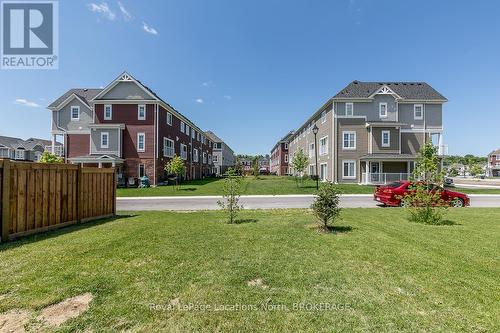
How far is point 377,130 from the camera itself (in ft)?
92.1

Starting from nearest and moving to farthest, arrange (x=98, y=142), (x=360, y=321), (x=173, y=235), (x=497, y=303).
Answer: (x=360, y=321)
(x=497, y=303)
(x=173, y=235)
(x=98, y=142)

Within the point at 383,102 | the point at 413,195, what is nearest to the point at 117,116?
the point at 413,195

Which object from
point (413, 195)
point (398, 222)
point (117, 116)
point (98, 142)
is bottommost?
point (398, 222)

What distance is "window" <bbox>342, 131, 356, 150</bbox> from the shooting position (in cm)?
2825

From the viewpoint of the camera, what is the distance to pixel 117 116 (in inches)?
1088

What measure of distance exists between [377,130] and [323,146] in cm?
686

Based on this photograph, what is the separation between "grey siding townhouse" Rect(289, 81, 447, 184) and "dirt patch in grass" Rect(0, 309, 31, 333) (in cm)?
2801

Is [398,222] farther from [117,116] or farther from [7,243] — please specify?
A: [117,116]

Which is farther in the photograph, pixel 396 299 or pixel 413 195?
pixel 413 195

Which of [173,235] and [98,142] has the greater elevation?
[98,142]

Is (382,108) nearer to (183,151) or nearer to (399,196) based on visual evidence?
(399,196)

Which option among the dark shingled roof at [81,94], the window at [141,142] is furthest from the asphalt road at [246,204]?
the dark shingled roof at [81,94]

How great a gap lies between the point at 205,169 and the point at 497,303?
166 feet

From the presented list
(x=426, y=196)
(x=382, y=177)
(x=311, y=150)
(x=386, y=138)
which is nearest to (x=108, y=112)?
(x=311, y=150)
